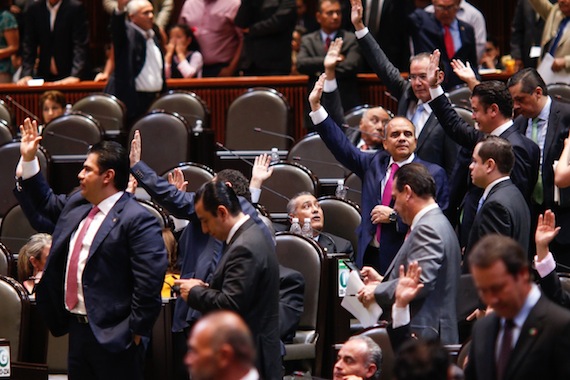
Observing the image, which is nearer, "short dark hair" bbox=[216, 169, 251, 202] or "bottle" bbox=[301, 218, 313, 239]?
"short dark hair" bbox=[216, 169, 251, 202]

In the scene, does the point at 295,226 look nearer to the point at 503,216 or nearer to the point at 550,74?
the point at 503,216

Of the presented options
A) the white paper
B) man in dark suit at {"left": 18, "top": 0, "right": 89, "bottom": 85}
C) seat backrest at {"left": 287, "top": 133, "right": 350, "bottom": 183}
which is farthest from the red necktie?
man in dark suit at {"left": 18, "top": 0, "right": 89, "bottom": 85}

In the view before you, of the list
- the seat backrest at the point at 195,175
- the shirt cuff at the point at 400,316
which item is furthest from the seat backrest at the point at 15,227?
the shirt cuff at the point at 400,316

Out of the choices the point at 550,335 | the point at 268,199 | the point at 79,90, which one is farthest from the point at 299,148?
the point at 550,335

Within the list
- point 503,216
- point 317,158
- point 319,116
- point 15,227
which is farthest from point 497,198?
point 15,227

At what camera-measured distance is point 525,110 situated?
5.25 metres

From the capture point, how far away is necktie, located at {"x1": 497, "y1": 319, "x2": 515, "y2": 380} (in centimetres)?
309

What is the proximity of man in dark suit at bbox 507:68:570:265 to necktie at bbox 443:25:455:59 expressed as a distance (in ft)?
7.75

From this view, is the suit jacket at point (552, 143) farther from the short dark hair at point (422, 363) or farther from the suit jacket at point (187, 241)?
the short dark hair at point (422, 363)

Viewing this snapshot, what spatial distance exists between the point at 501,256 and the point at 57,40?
6.79m

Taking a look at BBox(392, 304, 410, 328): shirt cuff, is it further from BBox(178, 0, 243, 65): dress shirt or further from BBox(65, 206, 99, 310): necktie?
BBox(178, 0, 243, 65): dress shirt

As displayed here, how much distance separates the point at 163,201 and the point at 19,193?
2.02 ft

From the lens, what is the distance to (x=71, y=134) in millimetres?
7656

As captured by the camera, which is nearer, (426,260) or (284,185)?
(426,260)
